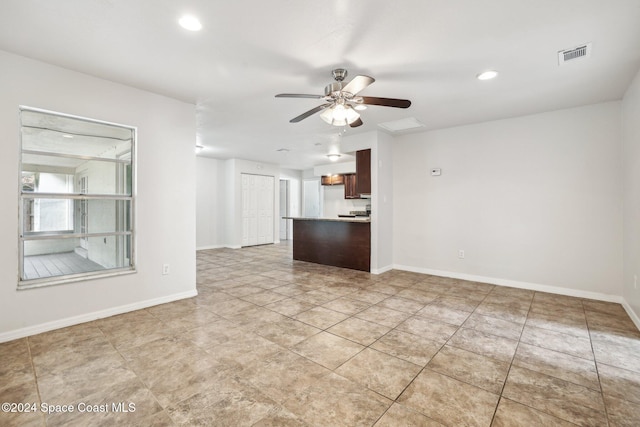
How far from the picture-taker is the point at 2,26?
220cm

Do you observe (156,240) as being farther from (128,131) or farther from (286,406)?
(286,406)

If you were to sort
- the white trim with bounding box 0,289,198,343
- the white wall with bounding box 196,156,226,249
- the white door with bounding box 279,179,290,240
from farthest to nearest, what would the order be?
the white door with bounding box 279,179,290,240 < the white wall with bounding box 196,156,226,249 < the white trim with bounding box 0,289,198,343

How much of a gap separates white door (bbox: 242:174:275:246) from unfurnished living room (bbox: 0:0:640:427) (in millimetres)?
3385

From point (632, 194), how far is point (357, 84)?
337cm

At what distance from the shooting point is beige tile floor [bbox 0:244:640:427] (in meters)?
1.66

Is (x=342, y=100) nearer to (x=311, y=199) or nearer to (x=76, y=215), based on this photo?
(x=76, y=215)

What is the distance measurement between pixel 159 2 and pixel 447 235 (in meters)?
4.94

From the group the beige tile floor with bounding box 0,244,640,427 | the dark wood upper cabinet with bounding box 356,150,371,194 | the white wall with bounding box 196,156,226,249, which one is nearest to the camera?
the beige tile floor with bounding box 0,244,640,427

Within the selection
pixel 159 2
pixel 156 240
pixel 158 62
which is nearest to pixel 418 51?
pixel 159 2

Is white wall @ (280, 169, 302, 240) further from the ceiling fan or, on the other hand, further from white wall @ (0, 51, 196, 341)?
the ceiling fan

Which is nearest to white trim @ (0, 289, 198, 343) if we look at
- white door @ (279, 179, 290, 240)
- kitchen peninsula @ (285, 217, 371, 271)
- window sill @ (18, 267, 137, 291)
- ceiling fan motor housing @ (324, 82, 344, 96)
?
window sill @ (18, 267, 137, 291)

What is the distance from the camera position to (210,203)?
8.34 m

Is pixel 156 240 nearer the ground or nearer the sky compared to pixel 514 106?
nearer the ground

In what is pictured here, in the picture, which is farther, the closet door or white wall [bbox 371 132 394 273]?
the closet door
